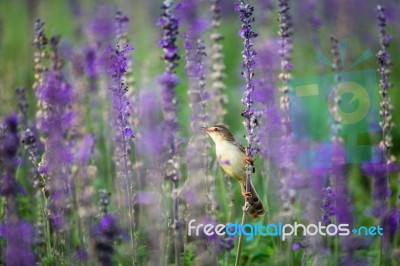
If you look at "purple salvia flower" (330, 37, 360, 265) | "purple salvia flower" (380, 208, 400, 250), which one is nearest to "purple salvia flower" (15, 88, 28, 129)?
"purple salvia flower" (330, 37, 360, 265)

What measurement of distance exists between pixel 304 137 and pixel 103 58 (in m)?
1.92

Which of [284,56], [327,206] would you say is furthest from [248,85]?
[284,56]

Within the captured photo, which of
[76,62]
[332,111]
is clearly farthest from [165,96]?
[332,111]

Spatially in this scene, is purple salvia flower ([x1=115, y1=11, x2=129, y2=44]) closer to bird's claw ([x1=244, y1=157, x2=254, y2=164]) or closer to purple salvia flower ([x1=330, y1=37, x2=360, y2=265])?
purple salvia flower ([x1=330, y1=37, x2=360, y2=265])

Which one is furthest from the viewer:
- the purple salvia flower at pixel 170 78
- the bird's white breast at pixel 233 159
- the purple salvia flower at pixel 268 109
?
the purple salvia flower at pixel 268 109

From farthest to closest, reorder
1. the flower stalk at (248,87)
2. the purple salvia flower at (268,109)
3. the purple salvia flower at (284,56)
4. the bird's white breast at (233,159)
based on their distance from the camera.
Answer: the purple salvia flower at (268,109) → the purple salvia flower at (284,56) → the bird's white breast at (233,159) → the flower stalk at (248,87)

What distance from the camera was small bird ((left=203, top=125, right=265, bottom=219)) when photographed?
4.40 meters

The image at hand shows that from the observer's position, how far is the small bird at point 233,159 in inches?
173

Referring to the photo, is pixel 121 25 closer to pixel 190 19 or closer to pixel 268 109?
pixel 190 19

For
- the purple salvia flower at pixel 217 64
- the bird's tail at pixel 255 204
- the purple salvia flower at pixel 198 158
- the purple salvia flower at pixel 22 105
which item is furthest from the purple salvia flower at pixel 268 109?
the purple salvia flower at pixel 22 105

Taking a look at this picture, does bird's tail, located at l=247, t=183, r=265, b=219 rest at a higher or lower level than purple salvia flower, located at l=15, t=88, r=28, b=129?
lower

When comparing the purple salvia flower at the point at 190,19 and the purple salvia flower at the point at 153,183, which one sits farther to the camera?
the purple salvia flower at the point at 190,19

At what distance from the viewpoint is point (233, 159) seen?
4.41 m

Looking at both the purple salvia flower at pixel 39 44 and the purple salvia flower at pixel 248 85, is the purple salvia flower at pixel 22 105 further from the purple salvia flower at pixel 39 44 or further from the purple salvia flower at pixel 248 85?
the purple salvia flower at pixel 248 85
